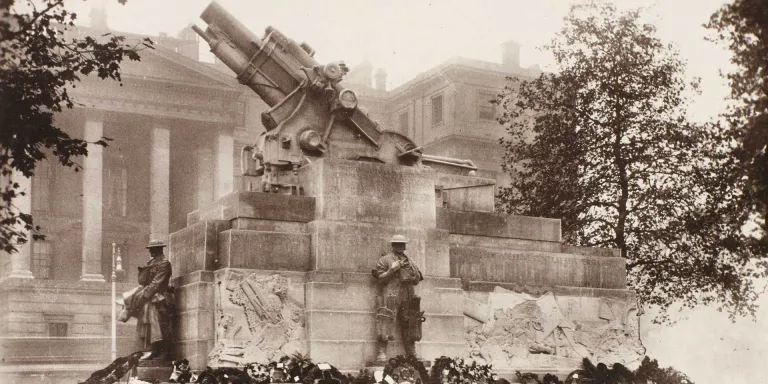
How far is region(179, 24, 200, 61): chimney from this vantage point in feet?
229

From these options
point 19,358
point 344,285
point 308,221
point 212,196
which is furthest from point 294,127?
point 212,196

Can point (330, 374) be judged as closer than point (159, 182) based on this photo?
Yes

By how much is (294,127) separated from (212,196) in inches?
1769

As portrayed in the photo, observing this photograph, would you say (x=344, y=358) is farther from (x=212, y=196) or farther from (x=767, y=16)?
(x=212, y=196)

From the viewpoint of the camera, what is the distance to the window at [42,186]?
6159cm

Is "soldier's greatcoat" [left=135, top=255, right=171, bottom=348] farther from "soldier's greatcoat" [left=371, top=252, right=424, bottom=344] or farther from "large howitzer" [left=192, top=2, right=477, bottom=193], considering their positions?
"soldier's greatcoat" [left=371, top=252, right=424, bottom=344]

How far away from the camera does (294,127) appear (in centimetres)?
1838

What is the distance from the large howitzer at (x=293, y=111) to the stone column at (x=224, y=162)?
143 feet

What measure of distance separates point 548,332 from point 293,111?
569cm

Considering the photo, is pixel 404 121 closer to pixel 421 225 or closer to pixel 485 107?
pixel 485 107

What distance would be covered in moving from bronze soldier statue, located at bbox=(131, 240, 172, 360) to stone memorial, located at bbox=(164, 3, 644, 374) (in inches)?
11.7

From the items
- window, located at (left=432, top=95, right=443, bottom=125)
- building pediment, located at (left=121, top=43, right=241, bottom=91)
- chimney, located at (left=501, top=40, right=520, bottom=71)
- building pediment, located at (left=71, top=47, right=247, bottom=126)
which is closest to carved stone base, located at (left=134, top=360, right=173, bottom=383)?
building pediment, located at (left=71, top=47, right=247, bottom=126)

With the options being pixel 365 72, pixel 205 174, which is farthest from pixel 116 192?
pixel 365 72

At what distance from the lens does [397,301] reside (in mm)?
17125
